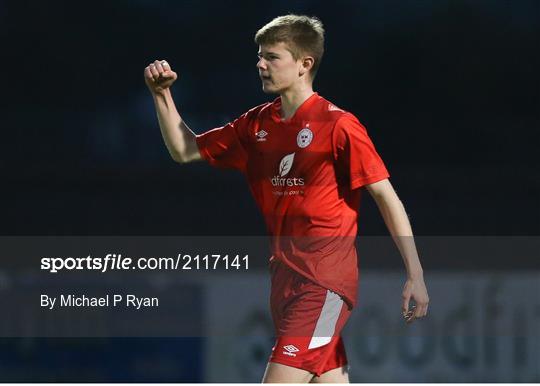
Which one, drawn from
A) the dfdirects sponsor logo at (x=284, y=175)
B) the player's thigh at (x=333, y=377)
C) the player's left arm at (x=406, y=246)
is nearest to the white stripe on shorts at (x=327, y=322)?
the player's thigh at (x=333, y=377)

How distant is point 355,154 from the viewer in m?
3.41

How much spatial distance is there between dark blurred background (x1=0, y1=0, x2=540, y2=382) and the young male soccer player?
417cm

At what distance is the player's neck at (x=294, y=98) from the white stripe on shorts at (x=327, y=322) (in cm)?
59

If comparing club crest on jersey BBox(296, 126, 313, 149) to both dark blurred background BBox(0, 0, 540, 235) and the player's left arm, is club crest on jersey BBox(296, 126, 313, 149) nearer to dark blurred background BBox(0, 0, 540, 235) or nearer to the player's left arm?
the player's left arm

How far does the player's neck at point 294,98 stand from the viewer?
356 centimetres

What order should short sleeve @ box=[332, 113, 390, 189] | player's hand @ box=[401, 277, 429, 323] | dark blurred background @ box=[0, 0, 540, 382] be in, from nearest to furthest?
player's hand @ box=[401, 277, 429, 323] < short sleeve @ box=[332, 113, 390, 189] < dark blurred background @ box=[0, 0, 540, 382]

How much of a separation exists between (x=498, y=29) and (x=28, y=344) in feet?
15.2

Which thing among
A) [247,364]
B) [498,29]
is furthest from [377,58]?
[247,364]

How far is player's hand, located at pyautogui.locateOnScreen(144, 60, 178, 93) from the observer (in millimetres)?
3643

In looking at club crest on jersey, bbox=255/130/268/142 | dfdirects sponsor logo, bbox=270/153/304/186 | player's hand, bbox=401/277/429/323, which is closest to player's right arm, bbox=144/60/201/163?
club crest on jersey, bbox=255/130/268/142

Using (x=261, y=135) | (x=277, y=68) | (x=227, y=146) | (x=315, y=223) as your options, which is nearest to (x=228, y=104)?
(x=227, y=146)

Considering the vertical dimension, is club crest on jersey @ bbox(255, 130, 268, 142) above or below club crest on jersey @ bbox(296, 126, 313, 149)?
above

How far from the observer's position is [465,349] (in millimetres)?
6285

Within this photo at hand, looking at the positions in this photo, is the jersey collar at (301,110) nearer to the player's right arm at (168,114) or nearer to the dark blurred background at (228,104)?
the player's right arm at (168,114)
